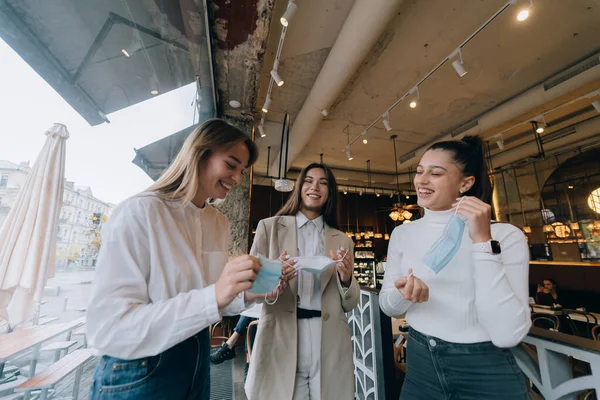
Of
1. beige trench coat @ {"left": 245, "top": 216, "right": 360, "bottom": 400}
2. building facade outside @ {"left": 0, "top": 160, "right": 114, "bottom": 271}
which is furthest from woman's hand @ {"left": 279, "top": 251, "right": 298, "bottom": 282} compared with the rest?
building facade outside @ {"left": 0, "top": 160, "right": 114, "bottom": 271}

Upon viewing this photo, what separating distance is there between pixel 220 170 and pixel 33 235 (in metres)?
0.79

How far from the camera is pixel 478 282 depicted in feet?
3.15

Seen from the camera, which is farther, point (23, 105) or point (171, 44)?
point (171, 44)

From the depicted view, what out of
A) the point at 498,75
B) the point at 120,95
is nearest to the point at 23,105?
the point at 120,95

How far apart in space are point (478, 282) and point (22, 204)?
1.77m

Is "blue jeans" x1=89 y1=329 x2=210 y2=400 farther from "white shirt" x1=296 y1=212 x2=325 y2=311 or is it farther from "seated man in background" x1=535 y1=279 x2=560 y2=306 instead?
"seated man in background" x1=535 y1=279 x2=560 y2=306

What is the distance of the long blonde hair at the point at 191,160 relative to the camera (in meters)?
1.02

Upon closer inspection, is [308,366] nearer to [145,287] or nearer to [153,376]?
[153,376]

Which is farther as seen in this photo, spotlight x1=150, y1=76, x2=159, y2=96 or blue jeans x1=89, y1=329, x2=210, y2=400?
spotlight x1=150, y1=76, x2=159, y2=96

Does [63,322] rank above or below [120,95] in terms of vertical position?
below

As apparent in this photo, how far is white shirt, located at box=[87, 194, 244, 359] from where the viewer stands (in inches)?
27.6

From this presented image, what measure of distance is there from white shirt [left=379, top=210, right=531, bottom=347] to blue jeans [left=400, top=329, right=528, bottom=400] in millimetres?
44

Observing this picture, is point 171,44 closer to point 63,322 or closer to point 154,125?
point 154,125

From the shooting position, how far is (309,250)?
1.74 metres
